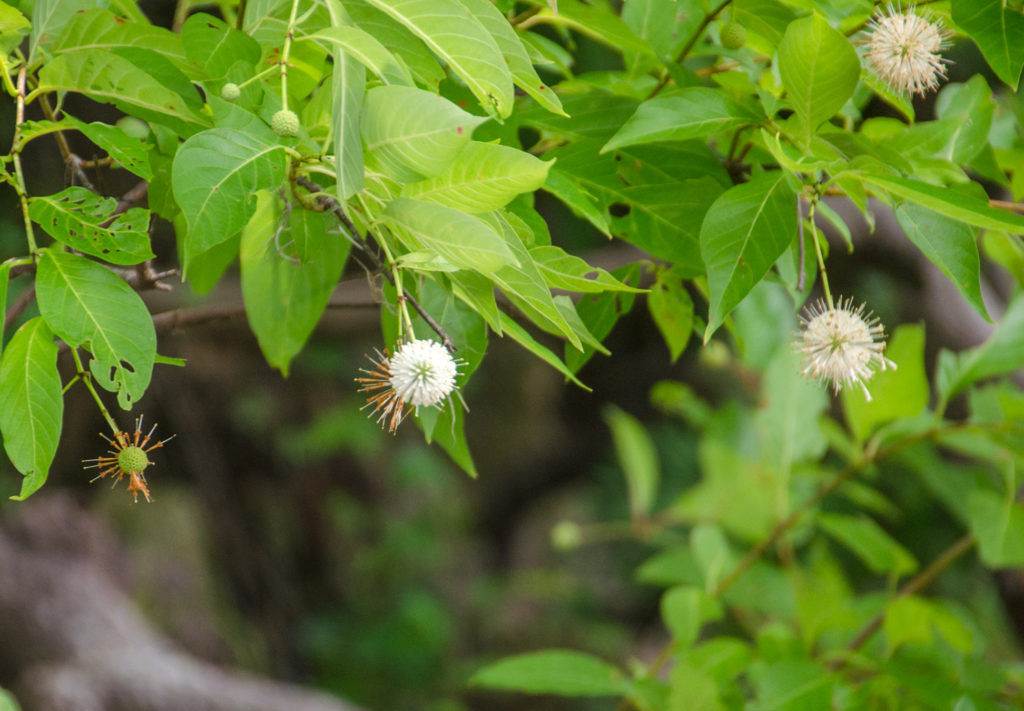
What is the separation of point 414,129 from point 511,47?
0.08 m

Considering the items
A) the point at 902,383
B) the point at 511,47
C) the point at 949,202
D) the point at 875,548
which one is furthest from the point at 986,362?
the point at 511,47

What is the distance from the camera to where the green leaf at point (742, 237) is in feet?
1.12

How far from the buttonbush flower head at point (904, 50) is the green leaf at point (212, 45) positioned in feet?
0.97

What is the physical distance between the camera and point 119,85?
33 centimetres

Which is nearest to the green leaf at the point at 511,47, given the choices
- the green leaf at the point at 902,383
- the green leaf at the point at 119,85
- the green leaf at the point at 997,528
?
the green leaf at the point at 119,85

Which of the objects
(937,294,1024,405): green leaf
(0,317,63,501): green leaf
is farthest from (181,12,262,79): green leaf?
(937,294,1024,405): green leaf

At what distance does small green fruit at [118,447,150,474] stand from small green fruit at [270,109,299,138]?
162 mm

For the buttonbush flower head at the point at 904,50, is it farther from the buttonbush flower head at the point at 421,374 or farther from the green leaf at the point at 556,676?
the green leaf at the point at 556,676

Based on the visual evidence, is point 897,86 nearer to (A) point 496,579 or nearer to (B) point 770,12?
(B) point 770,12

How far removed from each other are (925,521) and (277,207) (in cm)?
229

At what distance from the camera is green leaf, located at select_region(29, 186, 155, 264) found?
0.32 meters

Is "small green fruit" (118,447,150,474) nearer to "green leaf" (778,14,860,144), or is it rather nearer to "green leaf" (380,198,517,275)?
"green leaf" (380,198,517,275)

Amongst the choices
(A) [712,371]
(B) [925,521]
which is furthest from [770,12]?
(A) [712,371]

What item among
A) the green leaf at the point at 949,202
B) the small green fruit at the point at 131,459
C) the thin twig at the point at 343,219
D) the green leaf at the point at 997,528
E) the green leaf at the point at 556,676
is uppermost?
the green leaf at the point at 949,202
